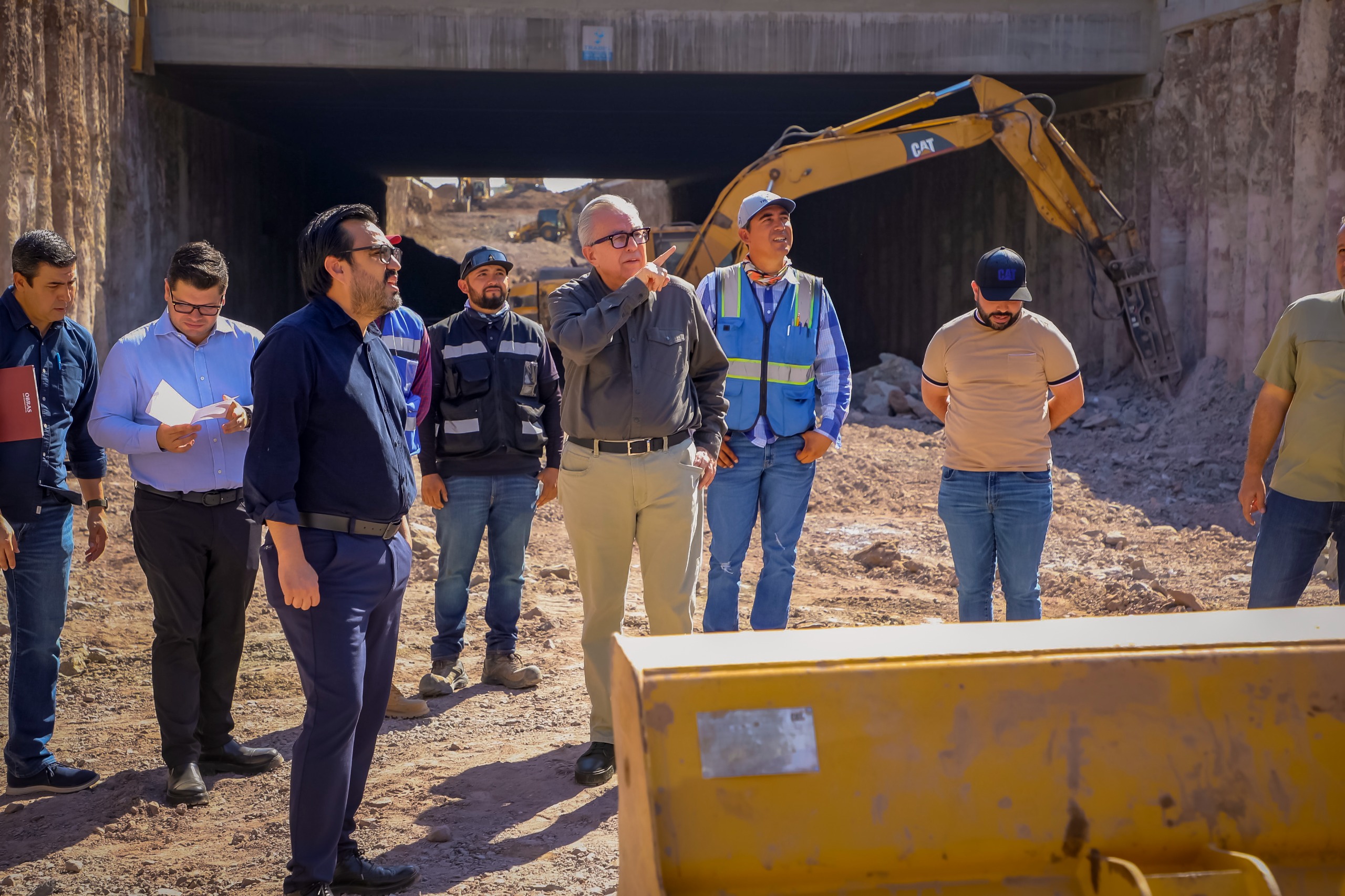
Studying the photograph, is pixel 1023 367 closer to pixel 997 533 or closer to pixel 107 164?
pixel 997 533

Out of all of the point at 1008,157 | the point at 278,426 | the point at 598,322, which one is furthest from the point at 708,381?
the point at 1008,157

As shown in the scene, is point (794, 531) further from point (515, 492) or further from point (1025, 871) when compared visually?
point (1025, 871)

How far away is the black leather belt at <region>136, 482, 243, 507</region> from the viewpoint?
4156 millimetres

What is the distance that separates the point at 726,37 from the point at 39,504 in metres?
12.0

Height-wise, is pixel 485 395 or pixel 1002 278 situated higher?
pixel 1002 278

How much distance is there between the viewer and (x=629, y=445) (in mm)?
4215

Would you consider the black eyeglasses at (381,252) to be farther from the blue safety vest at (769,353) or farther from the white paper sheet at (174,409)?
the blue safety vest at (769,353)

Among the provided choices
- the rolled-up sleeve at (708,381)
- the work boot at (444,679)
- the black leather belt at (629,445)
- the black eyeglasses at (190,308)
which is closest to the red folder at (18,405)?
the black eyeglasses at (190,308)

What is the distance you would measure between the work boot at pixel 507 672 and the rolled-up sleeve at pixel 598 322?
6.71ft

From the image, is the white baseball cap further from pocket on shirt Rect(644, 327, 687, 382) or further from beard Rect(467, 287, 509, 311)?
beard Rect(467, 287, 509, 311)

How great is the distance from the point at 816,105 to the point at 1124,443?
817cm

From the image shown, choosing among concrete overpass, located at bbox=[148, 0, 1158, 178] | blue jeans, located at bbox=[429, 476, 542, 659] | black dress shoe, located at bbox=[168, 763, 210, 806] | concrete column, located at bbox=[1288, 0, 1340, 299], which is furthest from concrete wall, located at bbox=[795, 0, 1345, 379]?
black dress shoe, located at bbox=[168, 763, 210, 806]

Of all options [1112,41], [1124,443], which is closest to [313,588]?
[1124,443]

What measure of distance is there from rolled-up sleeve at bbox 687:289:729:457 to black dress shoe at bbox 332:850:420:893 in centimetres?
189
